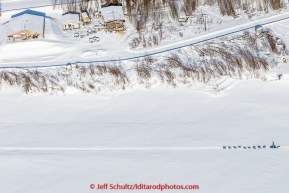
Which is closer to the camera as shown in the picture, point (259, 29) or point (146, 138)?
point (146, 138)

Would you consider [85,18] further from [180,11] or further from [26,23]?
[180,11]

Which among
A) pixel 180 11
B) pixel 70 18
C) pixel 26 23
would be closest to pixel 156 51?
pixel 180 11

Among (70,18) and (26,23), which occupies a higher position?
(70,18)

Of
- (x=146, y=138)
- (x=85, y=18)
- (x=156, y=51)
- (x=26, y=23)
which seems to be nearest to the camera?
(x=146, y=138)

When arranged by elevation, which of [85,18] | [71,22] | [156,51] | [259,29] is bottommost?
[156,51]

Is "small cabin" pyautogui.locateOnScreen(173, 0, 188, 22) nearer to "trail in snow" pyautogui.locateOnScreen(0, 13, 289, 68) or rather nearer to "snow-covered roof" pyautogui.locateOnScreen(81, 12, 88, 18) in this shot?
"trail in snow" pyautogui.locateOnScreen(0, 13, 289, 68)

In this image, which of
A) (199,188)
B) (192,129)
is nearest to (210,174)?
(199,188)

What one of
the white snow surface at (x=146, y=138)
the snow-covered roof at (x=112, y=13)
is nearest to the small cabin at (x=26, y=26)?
the snow-covered roof at (x=112, y=13)

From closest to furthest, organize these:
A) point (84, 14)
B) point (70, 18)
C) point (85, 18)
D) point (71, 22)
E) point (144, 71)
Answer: point (144, 71) < point (71, 22) < point (70, 18) < point (85, 18) < point (84, 14)

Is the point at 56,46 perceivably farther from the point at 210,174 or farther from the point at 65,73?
the point at 210,174
